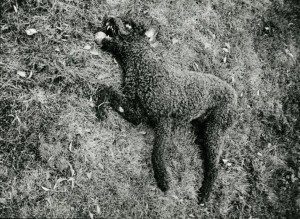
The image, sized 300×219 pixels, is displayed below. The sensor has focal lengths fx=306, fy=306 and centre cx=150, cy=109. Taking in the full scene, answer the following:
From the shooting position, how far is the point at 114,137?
11.5ft

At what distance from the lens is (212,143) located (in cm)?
360

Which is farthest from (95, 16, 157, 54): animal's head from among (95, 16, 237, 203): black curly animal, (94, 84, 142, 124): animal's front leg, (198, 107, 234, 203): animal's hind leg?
(198, 107, 234, 203): animal's hind leg

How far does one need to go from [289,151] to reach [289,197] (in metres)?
0.66

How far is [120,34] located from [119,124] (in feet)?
3.31

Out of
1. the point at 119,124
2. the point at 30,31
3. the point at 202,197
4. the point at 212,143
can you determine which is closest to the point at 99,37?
the point at 30,31

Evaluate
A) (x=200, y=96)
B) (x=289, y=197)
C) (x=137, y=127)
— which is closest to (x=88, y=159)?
(x=137, y=127)

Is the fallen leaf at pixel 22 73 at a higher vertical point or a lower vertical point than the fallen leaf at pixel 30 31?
lower

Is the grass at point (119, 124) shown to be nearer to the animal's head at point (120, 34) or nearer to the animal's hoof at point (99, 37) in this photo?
the animal's hoof at point (99, 37)

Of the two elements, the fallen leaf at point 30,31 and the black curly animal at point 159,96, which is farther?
the fallen leaf at point 30,31

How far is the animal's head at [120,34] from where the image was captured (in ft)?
10.9

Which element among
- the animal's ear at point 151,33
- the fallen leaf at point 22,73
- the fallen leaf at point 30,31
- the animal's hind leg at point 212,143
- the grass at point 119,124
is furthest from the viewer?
the animal's ear at point 151,33

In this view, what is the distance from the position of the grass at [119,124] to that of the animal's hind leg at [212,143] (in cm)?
14

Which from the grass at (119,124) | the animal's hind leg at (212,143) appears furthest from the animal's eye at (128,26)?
the animal's hind leg at (212,143)

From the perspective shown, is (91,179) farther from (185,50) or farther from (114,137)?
(185,50)
